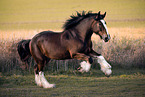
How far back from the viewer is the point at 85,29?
684cm

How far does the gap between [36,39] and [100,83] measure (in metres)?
2.50

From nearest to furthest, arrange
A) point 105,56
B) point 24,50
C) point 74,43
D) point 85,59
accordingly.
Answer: point 85,59 → point 74,43 → point 24,50 → point 105,56

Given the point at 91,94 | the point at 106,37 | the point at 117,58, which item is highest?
the point at 106,37

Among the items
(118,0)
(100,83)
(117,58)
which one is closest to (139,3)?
(118,0)

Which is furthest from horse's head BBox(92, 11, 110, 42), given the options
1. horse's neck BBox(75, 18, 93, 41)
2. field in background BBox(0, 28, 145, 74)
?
field in background BBox(0, 28, 145, 74)

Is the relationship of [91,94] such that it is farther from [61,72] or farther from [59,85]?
[61,72]

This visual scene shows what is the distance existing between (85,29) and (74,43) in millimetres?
534

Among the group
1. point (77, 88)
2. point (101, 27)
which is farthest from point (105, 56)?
point (101, 27)

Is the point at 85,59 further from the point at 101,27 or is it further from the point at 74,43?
the point at 101,27

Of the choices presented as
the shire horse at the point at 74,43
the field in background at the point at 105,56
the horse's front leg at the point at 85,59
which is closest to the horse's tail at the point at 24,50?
the shire horse at the point at 74,43

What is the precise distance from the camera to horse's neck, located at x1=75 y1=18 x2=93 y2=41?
6.79m

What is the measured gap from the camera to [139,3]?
47.6 meters

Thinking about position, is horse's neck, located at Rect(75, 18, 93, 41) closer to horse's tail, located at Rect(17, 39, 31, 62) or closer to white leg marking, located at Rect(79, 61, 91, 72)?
white leg marking, located at Rect(79, 61, 91, 72)

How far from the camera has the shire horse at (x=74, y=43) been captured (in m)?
6.62
